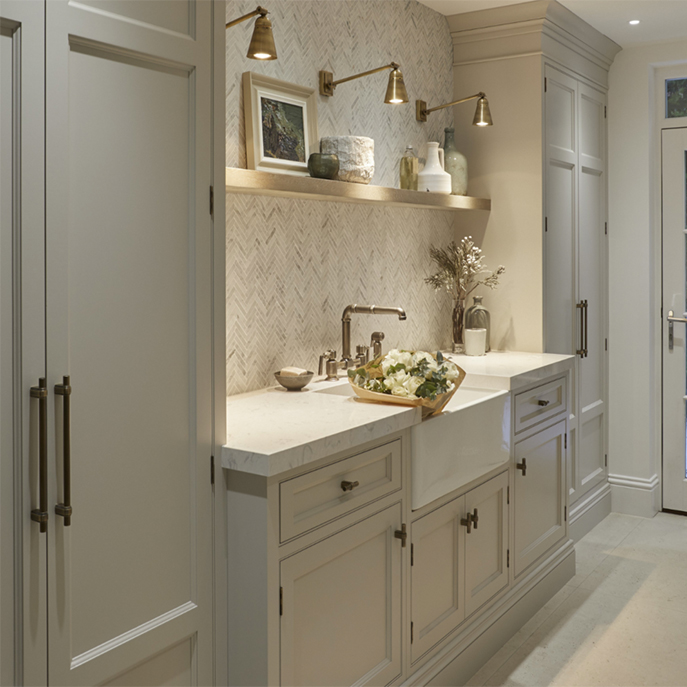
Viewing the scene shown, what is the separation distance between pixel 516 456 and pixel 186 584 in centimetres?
151

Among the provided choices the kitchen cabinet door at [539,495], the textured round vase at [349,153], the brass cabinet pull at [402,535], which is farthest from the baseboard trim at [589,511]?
the textured round vase at [349,153]

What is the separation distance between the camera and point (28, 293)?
135 cm

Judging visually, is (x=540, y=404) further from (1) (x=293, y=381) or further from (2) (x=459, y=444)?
(1) (x=293, y=381)

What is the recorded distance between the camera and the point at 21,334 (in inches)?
52.9

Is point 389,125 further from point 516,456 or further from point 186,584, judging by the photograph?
point 186,584

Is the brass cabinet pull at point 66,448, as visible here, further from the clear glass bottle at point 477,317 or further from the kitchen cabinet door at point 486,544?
the clear glass bottle at point 477,317

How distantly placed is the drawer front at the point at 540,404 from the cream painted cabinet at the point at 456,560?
239 mm

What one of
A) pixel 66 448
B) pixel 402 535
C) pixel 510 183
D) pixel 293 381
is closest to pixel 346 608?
A: pixel 402 535

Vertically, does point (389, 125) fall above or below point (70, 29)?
above

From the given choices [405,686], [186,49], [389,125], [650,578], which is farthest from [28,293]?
[650,578]

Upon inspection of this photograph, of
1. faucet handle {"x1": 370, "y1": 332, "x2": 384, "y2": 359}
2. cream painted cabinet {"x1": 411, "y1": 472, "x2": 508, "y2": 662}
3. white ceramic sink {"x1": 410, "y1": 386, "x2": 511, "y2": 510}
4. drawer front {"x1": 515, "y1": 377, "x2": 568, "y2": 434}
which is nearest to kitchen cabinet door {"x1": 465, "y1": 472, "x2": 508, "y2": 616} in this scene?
cream painted cabinet {"x1": 411, "y1": 472, "x2": 508, "y2": 662}

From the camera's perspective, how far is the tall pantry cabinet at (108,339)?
1351 mm

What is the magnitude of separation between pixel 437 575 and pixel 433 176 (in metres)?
1.64

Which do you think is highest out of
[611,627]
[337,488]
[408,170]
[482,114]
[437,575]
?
[482,114]
